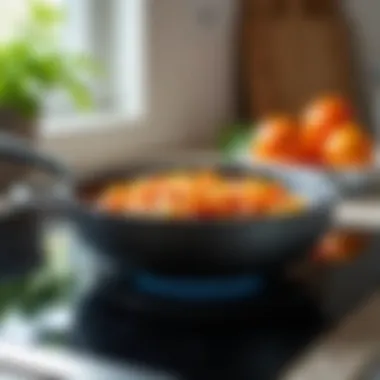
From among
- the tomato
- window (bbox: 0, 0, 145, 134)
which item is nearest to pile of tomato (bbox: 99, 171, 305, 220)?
the tomato

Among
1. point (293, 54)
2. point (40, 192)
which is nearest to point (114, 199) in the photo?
point (40, 192)

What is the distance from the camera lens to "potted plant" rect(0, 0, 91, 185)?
46.5 inches

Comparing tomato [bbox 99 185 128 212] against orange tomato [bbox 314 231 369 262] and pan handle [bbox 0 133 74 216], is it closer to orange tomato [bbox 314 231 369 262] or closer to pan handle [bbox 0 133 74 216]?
pan handle [bbox 0 133 74 216]

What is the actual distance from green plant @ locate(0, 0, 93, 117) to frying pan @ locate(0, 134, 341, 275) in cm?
39

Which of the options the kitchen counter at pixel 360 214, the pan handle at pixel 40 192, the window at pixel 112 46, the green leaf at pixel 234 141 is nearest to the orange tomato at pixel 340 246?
the kitchen counter at pixel 360 214

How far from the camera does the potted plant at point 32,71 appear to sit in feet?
3.88

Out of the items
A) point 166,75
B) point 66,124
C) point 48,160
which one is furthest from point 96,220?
point 166,75

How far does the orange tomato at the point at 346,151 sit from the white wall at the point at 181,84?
1.28 ft

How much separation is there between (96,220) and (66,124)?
0.77m

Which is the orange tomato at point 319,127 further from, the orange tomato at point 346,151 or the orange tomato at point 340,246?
the orange tomato at point 340,246

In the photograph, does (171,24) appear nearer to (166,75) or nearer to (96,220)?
(166,75)

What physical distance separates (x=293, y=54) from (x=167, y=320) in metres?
1.44

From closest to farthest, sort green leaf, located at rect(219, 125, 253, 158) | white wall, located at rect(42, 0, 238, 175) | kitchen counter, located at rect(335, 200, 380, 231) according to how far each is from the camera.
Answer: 1. kitchen counter, located at rect(335, 200, 380, 231)
2. green leaf, located at rect(219, 125, 253, 158)
3. white wall, located at rect(42, 0, 238, 175)

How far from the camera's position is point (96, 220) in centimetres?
77
